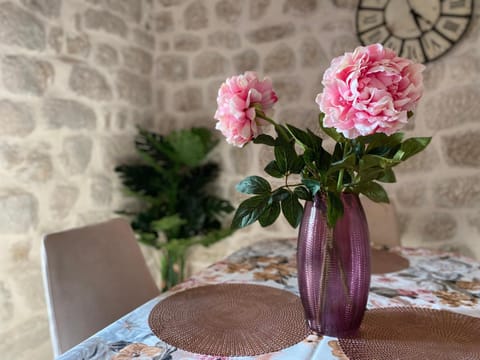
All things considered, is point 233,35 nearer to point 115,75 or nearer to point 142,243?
point 115,75

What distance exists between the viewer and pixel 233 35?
2396 mm

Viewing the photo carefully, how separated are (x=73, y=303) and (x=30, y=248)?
34.4 inches

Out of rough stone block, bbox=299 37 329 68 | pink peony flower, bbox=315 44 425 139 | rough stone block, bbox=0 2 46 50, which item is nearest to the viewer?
pink peony flower, bbox=315 44 425 139

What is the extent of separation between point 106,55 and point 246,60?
829 millimetres

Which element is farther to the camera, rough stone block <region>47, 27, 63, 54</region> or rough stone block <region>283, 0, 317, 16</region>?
rough stone block <region>283, 0, 317, 16</region>

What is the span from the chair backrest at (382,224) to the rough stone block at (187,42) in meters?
1.51

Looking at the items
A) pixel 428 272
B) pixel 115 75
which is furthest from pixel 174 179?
pixel 428 272

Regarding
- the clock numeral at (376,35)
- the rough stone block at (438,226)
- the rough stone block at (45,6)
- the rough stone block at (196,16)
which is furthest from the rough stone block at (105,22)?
the rough stone block at (438,226)

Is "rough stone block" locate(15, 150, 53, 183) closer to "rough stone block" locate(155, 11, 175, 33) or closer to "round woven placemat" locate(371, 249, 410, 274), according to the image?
"rough stone block" locate(155, 11, 175, 33)

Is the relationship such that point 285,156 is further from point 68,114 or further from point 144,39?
point 144,39

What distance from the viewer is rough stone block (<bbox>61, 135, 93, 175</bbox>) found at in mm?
1929

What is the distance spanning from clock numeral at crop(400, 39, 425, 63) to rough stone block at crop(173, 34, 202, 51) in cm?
125

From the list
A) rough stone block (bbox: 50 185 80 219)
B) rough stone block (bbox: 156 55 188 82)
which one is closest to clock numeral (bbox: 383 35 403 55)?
rough stone block (bbox: 156 55 188 82)

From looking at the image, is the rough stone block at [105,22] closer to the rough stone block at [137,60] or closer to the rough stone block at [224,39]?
the rough stone block at [137,60]
